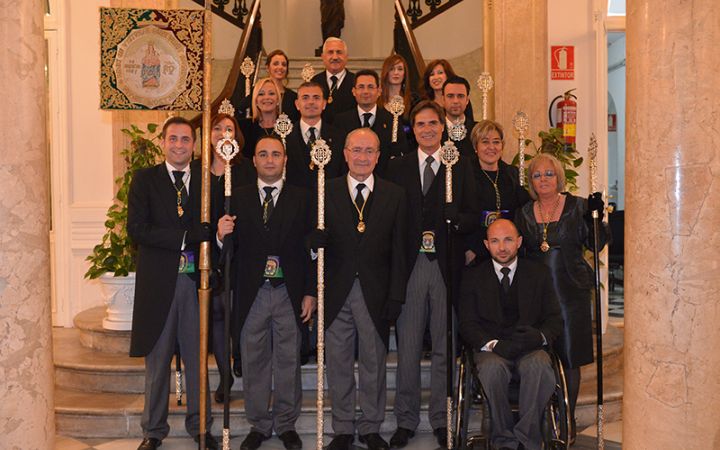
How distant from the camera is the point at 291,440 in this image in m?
5.29

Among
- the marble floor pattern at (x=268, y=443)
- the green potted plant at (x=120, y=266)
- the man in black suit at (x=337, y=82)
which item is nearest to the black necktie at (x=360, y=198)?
the marble floor pattern at (x=268, y=443)

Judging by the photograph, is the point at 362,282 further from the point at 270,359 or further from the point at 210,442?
the point at 210,442

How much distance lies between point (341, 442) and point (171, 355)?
1.11m

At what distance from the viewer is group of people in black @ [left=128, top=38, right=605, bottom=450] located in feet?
16.9

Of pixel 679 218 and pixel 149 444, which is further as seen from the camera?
pixel 149 444

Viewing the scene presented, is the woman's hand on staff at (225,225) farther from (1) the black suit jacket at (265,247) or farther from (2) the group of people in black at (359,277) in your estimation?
(1) the black suit jacket at (265,247)

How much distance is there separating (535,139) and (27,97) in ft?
16.4

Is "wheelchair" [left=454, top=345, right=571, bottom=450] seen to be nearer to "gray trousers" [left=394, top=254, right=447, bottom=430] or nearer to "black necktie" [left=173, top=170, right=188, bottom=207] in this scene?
"gray trousers" [left=394, top=254, right=447, bottom=430]

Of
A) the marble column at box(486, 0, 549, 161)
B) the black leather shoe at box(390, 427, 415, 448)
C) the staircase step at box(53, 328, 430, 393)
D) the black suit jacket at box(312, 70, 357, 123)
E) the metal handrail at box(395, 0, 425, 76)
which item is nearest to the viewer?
the black leather shoe at box(390, 427, 415, 448)

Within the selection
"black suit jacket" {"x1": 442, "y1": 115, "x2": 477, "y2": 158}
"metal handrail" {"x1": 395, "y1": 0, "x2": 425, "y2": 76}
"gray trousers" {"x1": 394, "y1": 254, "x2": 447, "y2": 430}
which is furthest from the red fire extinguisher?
"gray trousers" {"x1": 394, "y1": 254, "x2": 447, "y2": 430}

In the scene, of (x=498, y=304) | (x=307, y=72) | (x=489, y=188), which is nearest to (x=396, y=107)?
(x=489, y=188)

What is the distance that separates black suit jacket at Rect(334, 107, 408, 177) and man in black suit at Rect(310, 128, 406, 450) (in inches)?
34.1

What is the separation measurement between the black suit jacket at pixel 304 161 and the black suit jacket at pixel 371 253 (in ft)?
2.61

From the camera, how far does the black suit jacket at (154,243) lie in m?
5.13
